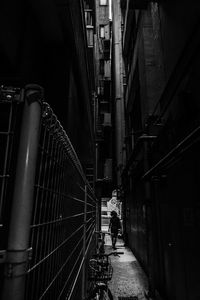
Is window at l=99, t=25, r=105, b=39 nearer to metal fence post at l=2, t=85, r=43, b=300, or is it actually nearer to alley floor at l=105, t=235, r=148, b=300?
alley floor at l=105, t=235, r=148, b=300

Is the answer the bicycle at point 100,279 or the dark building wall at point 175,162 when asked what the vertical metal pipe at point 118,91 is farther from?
the bicycle at point 100,279

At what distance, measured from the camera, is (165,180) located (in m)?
5.02

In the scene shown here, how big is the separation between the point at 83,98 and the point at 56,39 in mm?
2262

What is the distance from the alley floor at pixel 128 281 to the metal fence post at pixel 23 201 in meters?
5.65

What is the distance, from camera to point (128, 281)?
6.39 meters

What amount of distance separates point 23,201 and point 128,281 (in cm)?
708

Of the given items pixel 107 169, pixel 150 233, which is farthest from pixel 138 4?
pixel 107 169

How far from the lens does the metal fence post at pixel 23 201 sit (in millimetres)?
682

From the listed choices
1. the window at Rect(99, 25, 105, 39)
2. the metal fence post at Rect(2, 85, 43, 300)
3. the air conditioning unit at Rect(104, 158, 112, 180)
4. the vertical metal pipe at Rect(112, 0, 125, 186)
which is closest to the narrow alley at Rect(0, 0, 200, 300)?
the metal fence post at Rect(2, 85, 43, 300)

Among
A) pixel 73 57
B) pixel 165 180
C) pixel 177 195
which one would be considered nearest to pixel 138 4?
pixel 73 57

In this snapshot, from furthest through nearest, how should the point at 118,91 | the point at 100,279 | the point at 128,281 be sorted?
the point at 118,91, the point at 128,281, the point at 100,279

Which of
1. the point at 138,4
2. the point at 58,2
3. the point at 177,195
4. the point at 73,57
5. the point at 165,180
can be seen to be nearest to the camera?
the point at 58,2

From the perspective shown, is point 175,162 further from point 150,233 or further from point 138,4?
point 138,4

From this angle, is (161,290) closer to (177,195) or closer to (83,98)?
(177,195)
